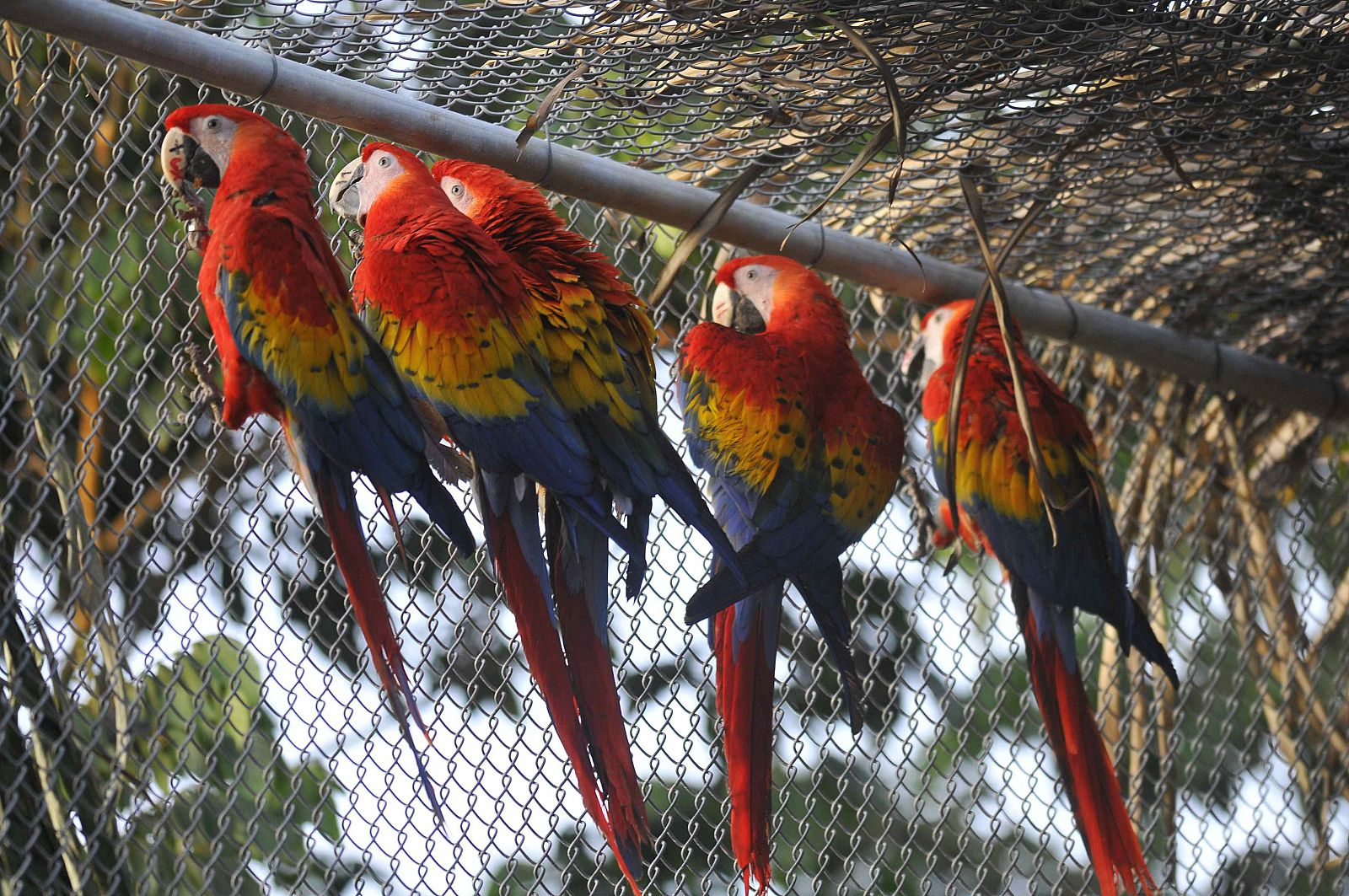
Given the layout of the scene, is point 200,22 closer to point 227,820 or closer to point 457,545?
point 457,545

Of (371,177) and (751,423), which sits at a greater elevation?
(371,177)

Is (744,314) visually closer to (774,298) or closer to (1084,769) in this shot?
(774,298)

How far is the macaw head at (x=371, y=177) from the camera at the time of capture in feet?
4.20

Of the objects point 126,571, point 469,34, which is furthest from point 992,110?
point 126,571

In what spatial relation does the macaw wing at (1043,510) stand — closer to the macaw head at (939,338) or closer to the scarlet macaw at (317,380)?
the macaw head at (939,338)

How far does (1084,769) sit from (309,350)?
928 millimetres

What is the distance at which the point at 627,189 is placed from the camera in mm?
1485

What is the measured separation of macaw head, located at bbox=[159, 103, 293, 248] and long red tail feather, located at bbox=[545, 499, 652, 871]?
401 mm

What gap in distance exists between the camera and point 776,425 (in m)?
1.41

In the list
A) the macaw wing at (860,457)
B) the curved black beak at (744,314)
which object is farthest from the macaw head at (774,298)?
the macaw wing at (860,457)

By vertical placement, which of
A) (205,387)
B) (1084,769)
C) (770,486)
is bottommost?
(1084,769)

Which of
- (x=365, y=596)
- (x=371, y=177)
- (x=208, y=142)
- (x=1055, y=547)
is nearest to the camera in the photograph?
(x=365, y=596)

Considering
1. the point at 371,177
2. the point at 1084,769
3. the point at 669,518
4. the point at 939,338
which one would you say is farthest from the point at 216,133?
the point at 1084,769

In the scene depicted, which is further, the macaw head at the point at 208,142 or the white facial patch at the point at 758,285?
the white facial patch at the point at 758,285
